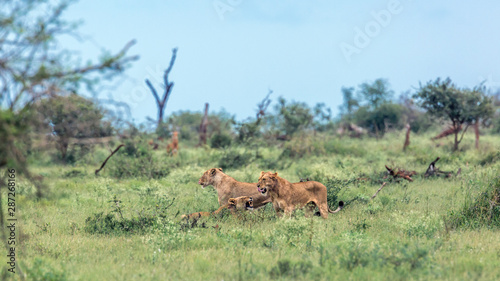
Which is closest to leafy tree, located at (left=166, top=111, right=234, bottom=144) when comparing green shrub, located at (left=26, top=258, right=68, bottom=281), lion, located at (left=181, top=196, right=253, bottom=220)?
lion, located at (left=181, top=196, right=253, bottom=220)

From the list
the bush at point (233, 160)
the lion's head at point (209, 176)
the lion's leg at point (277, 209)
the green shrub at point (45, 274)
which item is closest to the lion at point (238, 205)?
the lion's leg at point (277, 209)

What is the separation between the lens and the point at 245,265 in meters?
6.55

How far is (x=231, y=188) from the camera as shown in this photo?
416 inches

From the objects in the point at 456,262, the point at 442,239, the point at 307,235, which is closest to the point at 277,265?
the point at 307,235

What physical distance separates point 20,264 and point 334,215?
20.8 feet

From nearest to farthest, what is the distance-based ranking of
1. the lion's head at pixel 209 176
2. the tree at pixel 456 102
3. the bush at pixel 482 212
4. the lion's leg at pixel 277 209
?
the bush at pixel 482 212, the lion's leg at pixel 277 209, the lion's head at pixel 209 176, the tree at pixel 456 102

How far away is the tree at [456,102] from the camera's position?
28.2 m

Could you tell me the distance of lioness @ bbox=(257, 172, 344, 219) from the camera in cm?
928

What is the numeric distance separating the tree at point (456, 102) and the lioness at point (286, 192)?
20721 millimetres

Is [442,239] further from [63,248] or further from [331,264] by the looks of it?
[63,248]

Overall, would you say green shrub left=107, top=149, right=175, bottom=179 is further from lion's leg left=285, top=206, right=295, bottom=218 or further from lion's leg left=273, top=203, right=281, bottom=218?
lion's leg left=285, top=206, right=295, bottom=218

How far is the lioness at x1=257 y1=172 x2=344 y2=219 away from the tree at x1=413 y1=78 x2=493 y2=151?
20.7 m

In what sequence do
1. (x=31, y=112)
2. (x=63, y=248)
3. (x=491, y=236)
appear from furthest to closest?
(x=491, y=236) → (x=63, y=248) → (x=31, y=112)

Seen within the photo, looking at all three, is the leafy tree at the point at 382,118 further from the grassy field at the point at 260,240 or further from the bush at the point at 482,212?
the bush at the point at 482,212
